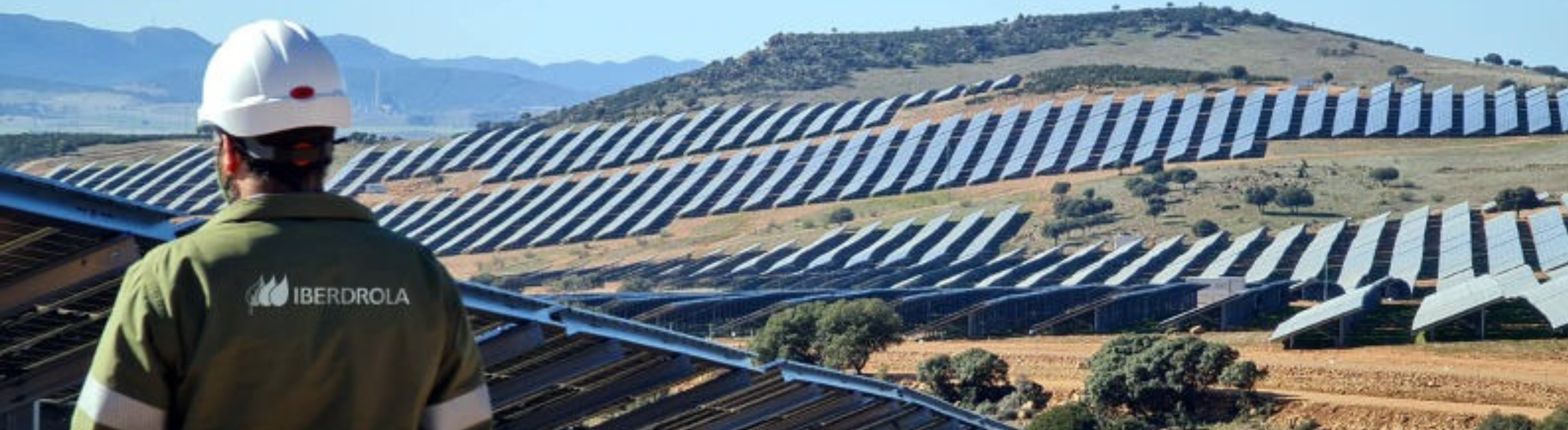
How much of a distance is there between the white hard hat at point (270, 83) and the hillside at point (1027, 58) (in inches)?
4020

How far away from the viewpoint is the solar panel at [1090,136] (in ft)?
252

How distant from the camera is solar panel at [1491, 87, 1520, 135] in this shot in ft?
258

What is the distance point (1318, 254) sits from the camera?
2192 inches

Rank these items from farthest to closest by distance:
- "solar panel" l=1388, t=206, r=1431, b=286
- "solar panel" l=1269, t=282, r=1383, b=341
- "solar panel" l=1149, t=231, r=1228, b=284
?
"solar panel" l=1149, t=231, r=1228, b=284, "solar panel" l=1388, t=206, r=1431, b=286, "solar panel" l=1269, t=282, r=1383, b=341

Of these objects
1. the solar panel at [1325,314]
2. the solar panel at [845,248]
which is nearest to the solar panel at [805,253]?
the solar panel at [845,248]

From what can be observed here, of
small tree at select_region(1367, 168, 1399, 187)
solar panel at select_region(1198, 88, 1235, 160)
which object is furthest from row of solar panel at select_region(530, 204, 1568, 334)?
solar panel at select_region(1198, 88, 1235, 160)

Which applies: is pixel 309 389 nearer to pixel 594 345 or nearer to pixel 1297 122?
pixel 594 345

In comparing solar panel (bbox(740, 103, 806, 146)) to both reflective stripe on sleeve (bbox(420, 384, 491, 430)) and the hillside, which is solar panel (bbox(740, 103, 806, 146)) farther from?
reflective stripe on sleeve (bbox(420, 384, 491, 430))

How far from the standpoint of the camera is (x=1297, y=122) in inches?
3159

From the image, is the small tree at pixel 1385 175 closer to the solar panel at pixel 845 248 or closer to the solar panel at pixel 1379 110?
the solar panel at pixel 1379 110

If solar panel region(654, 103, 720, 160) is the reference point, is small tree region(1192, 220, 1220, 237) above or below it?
below

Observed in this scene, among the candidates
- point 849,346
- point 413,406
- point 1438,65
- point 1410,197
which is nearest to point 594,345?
point 413,406

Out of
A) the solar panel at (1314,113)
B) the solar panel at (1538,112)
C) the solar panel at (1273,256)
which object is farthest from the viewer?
the solar panel at (1538,112)

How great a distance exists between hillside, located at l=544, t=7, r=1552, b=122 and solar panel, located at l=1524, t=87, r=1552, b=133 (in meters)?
24.7
